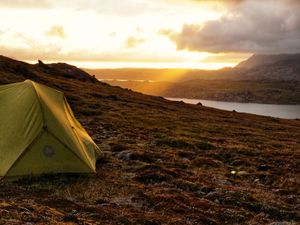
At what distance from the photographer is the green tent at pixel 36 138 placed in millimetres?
21219

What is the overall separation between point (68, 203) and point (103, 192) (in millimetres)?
2971

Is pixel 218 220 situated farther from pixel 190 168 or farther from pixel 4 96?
pixel 4 96

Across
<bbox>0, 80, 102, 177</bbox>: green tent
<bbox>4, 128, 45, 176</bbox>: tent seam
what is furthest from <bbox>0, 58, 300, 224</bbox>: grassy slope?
<bbox>4, 128, 45, 176</bbox>: tent seam

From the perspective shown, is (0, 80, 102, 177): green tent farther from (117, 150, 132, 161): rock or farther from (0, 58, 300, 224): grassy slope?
(117, 150, 132, 161): rock

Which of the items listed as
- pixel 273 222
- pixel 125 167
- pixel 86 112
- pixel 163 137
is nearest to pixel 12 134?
pixel 125 167

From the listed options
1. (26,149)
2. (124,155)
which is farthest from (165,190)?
(124,155)

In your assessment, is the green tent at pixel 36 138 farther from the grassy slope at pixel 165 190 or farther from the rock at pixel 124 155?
the rock at pixel 124 155

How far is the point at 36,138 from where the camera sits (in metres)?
21.8

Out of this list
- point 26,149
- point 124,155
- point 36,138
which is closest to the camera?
point 26,149

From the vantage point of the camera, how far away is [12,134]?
22234mm

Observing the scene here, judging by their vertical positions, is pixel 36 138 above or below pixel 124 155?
above

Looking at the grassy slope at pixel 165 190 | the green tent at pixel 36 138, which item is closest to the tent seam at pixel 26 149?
the green tent at pixel 36 138

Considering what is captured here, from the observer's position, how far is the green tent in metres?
21.2

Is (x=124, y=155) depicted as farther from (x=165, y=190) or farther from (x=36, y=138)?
(x=36, y=138)
